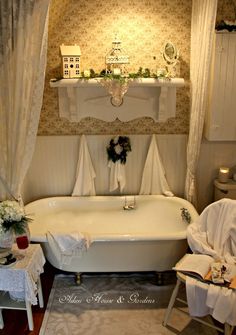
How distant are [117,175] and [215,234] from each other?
136cm

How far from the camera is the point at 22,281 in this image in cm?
227

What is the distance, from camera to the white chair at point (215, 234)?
2391 millimetres

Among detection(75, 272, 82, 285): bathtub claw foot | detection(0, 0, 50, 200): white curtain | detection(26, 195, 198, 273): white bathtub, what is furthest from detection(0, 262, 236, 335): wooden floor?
detection(0, 0, 50, 200): white curtain

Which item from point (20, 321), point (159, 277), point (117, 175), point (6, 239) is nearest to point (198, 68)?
point (117, 175)

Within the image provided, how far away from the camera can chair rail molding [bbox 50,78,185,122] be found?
3326mm

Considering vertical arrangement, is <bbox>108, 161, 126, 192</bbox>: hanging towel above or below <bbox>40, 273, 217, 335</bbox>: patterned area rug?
above

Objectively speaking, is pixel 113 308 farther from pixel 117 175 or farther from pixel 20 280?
pixel 117 175

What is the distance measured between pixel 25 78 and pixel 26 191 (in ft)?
5.52

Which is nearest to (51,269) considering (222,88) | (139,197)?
(139,197)

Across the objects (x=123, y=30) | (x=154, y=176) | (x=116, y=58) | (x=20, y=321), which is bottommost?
(x=20, y=321)

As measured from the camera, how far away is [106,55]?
3.18m

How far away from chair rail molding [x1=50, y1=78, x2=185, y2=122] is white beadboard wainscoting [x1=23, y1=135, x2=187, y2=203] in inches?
9.4

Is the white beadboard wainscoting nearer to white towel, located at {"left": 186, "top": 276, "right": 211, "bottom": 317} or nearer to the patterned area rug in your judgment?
the patterned area rug

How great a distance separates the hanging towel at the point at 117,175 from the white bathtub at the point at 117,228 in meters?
0.16
